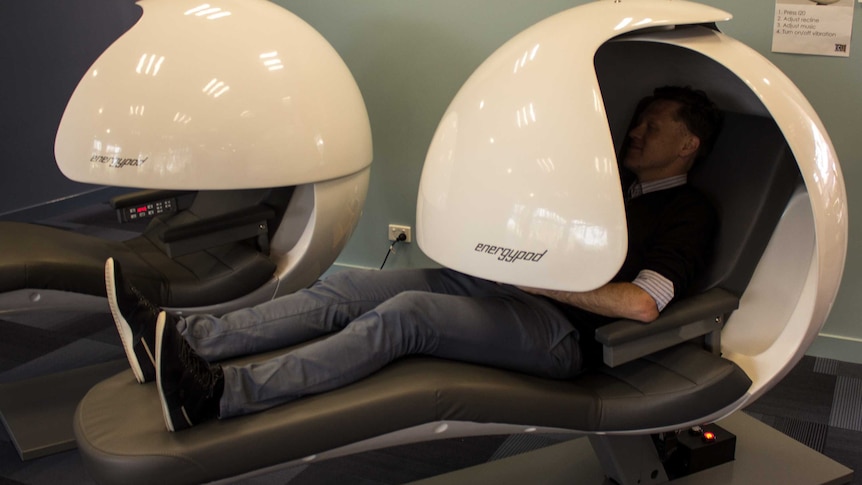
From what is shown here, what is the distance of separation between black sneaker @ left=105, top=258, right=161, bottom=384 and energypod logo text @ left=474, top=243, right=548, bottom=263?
0.72 metres

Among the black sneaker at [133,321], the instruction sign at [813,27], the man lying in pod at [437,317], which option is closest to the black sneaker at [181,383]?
the man lying in pod at [437,317]

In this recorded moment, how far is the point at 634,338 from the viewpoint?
5.59 feet

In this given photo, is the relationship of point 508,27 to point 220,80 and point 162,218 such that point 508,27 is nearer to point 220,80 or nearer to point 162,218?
point 220,80

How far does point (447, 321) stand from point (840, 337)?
163cm

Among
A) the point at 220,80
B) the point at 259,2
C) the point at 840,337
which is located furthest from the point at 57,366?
the point at 840,337

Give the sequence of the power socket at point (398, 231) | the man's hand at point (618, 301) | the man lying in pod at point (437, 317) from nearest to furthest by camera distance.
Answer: the man lying in pod at point (437, 317) → the man's hand at point (618, 301) → the power socket at point (398, 231)

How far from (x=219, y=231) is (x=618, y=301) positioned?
1.32 meters

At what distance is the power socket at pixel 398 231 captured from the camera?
3373 mm

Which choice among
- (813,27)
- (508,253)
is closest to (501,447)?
(508,253)

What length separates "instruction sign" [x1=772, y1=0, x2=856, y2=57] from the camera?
7.95 feet

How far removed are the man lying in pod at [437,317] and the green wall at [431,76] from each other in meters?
0.74

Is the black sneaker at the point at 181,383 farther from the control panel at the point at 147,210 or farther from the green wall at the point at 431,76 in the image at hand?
the green wall at the point at 431,76

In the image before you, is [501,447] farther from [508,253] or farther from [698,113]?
[698,113]

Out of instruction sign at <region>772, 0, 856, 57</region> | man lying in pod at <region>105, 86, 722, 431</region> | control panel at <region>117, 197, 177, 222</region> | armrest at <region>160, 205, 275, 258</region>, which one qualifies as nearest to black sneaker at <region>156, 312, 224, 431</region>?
man lying in pod at <region>105, 86, 722, 431</region>
